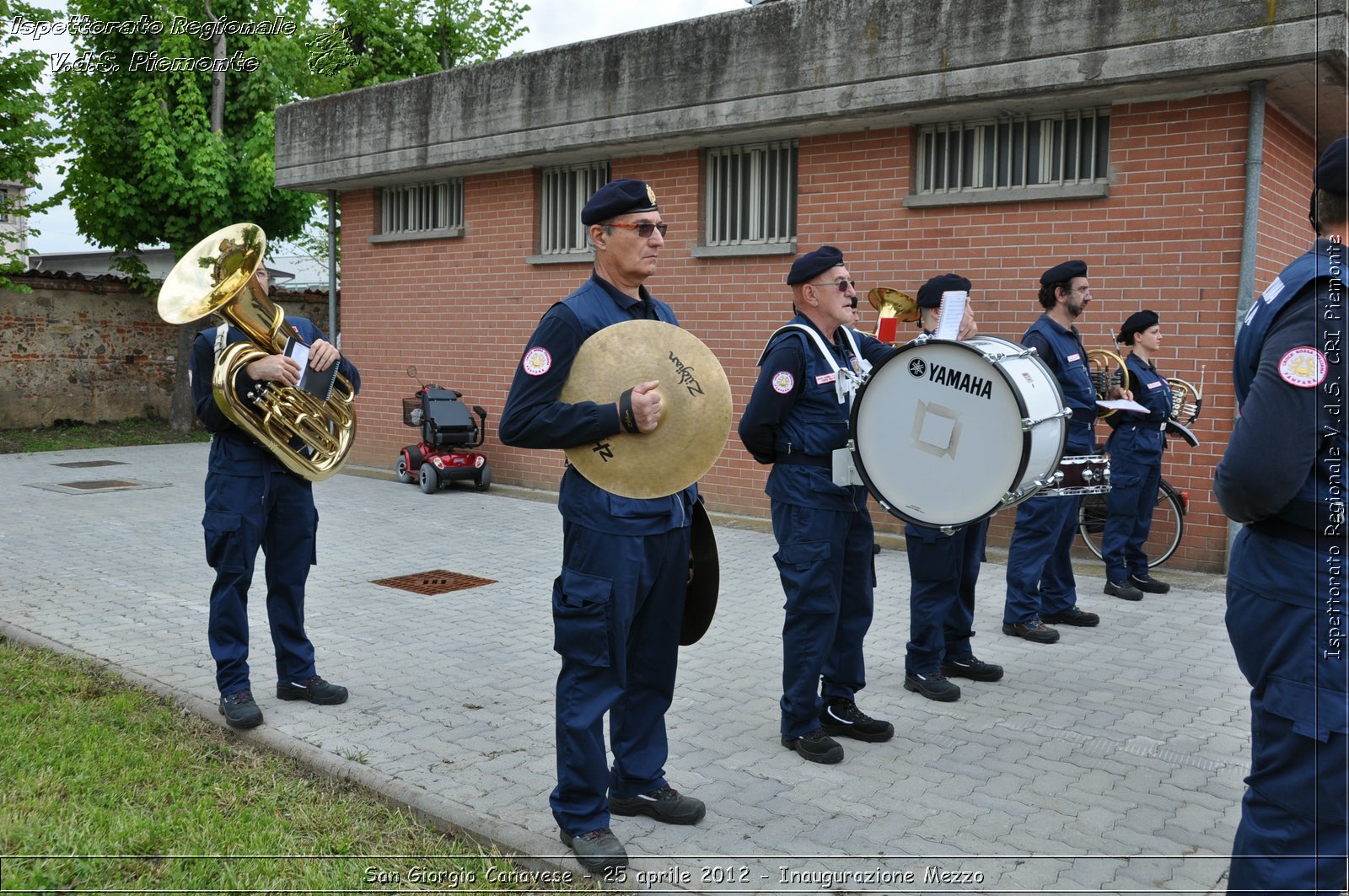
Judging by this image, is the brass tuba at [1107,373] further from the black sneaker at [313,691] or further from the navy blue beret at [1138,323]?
the black sneaker at [313,691]

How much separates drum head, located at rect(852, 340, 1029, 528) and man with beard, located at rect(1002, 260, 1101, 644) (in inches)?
88.5

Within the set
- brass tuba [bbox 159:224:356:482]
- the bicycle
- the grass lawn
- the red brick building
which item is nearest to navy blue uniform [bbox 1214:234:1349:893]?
the grass lawn

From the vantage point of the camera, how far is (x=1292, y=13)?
7.22 metres

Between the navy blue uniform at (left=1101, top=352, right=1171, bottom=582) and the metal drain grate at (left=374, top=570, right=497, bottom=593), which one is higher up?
the navy blue uniform at (left=1101, top=352, right=1171, bottom=582)

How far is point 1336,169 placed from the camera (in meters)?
2.55

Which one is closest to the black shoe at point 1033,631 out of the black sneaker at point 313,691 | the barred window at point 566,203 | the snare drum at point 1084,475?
the snare drum at point 1084,475

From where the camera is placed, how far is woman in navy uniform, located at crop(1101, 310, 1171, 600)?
295 inches

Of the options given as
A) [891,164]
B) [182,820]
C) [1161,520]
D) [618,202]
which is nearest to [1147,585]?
[1161,520]

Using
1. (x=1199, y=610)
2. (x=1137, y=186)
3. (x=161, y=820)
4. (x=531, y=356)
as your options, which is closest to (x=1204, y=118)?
(x=1137, y=186)

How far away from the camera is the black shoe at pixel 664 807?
3781mm

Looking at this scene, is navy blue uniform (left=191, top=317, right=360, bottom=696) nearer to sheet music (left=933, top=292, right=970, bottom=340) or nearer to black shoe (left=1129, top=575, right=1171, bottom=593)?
sheet music (left=933, top=292, right=970, bottom=340)

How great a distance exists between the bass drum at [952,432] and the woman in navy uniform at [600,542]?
979 mm

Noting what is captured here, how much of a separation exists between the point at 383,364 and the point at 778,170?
6.45 meters

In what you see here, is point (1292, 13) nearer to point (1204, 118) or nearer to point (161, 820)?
point (1204, 118)
